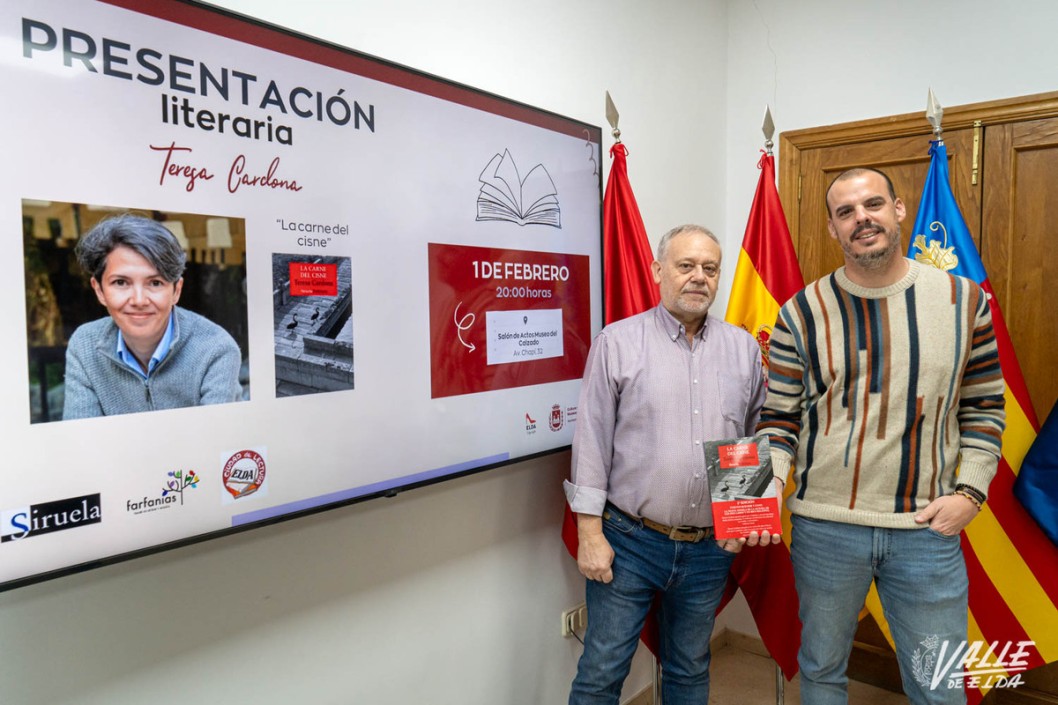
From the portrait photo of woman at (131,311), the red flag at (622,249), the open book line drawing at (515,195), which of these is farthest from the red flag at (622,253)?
the portrait photo of woman at (131,311)

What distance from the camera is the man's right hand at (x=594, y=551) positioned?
5.59 feet

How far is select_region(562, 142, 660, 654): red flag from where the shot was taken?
2.09 m

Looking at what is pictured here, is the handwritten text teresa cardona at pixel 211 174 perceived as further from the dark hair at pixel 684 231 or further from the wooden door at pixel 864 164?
the wooden door at pixel 864 164

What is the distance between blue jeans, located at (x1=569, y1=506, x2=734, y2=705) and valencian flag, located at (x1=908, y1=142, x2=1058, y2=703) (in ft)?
3.05

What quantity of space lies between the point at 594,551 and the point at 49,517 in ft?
3.76

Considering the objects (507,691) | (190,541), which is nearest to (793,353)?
(507,691)

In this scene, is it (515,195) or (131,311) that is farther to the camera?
(515,195)

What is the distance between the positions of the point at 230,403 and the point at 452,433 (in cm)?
56

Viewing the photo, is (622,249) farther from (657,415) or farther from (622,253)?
(657,415)

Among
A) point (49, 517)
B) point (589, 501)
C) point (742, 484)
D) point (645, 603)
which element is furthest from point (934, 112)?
point (49, 517)

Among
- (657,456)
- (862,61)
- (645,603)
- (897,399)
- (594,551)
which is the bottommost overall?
(645,603)

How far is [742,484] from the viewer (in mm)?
1571

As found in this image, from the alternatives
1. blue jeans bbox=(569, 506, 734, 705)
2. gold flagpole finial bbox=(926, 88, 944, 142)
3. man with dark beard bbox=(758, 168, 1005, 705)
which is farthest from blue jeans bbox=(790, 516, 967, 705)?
gold flagpole finial bbox=(926, 88, 944, 142)

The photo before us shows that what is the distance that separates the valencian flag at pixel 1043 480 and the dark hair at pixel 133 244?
2295 millimetres
